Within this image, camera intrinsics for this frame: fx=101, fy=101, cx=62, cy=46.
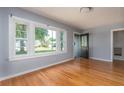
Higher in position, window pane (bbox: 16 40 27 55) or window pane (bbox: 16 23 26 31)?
window pane (bbox: 16 23 26 31)

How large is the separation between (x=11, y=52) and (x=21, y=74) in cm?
85

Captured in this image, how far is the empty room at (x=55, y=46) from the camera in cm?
303

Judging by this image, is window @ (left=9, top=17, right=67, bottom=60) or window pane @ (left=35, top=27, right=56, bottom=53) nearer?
window @ (left=9, top=17, right=67, bottom=60)

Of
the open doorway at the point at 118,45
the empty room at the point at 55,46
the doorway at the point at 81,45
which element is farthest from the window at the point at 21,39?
the open doorway at the point at 118,45

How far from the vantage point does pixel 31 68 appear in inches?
154

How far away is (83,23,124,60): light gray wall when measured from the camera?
6.09 meters

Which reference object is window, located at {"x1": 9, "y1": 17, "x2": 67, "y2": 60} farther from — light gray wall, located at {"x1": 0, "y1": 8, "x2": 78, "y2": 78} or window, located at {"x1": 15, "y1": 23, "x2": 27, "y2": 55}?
light gray wall, located at {"x1": 0, "y1": 8, "x2": 78, "y2": 78}

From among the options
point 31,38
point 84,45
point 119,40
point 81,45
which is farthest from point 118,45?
point 31,38

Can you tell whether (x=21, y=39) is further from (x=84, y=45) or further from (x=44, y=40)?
(x=84, y=45)

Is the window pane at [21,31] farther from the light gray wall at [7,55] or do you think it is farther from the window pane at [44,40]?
the window pane at [44,40]

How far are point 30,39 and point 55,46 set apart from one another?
72.0 inches

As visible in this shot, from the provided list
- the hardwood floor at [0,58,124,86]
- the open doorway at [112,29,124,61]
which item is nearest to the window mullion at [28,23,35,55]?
the hardwood floor at [0,58,124,86]

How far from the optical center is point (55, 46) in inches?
217
